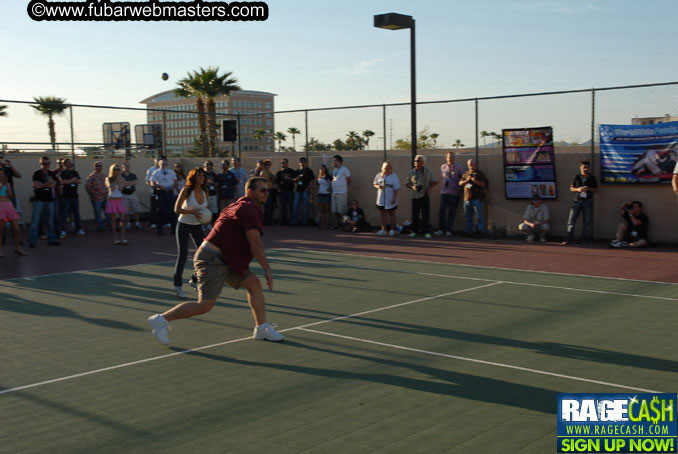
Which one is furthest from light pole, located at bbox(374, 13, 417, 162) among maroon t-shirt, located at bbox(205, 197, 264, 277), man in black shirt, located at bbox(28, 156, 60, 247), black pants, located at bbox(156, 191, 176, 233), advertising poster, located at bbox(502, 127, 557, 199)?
maroon t-shirt, located at bbox(205, 197, 264, 277)

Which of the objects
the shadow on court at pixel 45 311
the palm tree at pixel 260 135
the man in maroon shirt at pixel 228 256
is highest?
the palm tree at pixel 260 135

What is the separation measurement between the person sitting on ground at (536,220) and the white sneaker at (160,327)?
11744 millimetres

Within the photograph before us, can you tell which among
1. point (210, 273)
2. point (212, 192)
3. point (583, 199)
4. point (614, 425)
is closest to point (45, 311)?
point (210, 273)

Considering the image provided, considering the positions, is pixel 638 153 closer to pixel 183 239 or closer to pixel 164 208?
pixel 183 239

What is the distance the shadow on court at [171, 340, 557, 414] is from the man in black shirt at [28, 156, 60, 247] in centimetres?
1141

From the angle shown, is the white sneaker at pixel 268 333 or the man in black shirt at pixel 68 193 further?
the man in black shirt at pixel 68 193

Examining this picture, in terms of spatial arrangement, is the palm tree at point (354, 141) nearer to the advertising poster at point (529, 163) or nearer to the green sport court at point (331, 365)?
the advertising poster at point (529, 163)

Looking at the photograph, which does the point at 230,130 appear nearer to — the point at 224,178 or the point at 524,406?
the point at 224,178

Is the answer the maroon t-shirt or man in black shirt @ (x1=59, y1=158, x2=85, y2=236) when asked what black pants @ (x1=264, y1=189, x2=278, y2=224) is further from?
the maroon t-shirt

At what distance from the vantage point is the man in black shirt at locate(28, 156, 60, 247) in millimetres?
16969

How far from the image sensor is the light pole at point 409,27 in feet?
58.5

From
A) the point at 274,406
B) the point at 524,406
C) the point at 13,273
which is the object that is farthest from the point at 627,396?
the point at 13,273

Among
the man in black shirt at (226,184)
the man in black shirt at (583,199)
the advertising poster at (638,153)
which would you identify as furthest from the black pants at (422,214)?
the man in black shirt at (226,184)

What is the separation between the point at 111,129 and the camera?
23922mm
